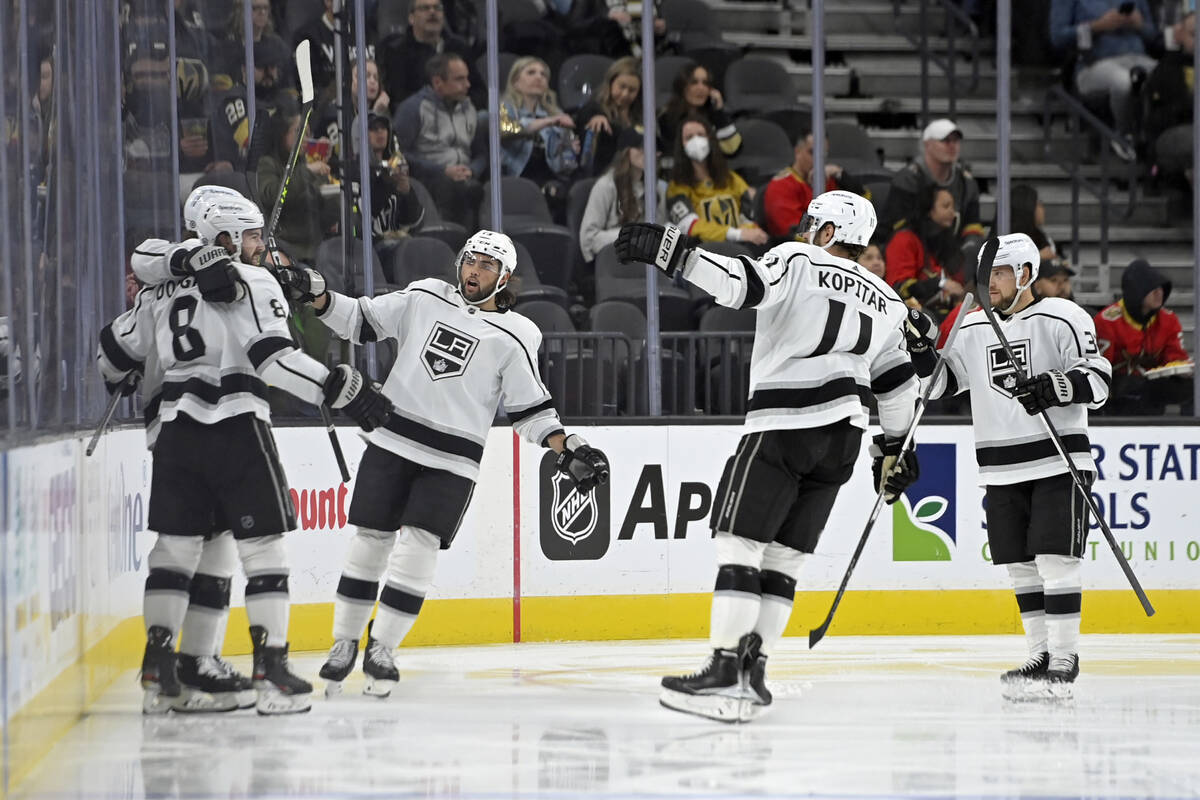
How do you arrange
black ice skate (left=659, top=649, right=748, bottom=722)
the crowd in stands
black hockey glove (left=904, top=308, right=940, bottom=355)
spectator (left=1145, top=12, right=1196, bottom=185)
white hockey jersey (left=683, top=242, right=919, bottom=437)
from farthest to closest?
1. spectator (left=1145, top=12, right=1196, bottom=185)
2. the crowd in stands
3. black hockey glove (left=904, top=308, right=940, bottom=355)
4. white hockey jersey (left=683, top=242, right=919, bottom=437)
5. black ice skate (left=659, top=649, right=748, bottom=722)

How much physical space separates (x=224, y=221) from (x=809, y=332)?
1549 mm

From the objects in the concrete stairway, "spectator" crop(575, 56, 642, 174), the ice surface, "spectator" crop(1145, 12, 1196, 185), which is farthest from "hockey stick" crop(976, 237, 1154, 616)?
"spectator" crop(1145, 12, 1196, 185)

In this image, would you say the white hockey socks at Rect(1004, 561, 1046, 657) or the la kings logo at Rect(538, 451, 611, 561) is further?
the la kings logo at Rect(538, 451, 611, 561)

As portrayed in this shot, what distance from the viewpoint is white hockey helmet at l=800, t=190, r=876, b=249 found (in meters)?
4.84

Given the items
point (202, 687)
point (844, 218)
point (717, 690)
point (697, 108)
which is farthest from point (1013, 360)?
point (697, 108)

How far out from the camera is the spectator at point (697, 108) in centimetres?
770

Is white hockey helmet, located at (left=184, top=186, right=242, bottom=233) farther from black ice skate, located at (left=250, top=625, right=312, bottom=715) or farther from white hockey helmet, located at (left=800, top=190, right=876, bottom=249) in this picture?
white hockey helmet, located at (left=800, top=190, right=876, bottom=249)

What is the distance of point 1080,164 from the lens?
9.10 meters

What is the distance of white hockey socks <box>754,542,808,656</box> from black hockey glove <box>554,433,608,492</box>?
0.51m

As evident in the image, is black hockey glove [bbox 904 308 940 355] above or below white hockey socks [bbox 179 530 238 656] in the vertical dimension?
above

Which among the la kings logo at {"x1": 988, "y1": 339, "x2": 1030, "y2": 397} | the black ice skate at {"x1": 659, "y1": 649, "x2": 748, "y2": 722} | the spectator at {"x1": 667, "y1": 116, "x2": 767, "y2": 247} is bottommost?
the black ice skate at {"x1": 659, "y1": 649, "x2": 748, "y2": 722}

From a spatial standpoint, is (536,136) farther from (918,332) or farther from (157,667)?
(157,667)

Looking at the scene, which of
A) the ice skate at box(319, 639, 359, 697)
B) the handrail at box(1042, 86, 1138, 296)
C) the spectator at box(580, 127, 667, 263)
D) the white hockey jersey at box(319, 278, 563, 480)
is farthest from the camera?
the handrail at box(1042, 86, 1138, 296)

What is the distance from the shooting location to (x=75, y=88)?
13.5 feet
